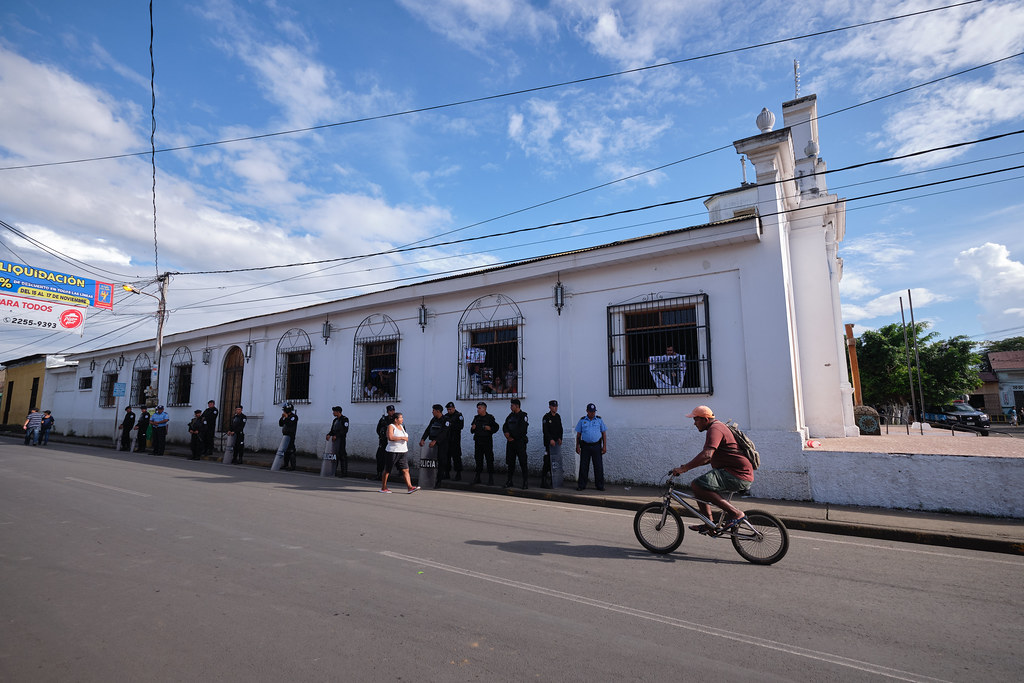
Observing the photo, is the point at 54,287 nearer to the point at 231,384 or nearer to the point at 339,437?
the point at 231,384

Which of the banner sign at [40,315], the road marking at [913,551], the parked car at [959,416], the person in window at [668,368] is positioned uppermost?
the banner sign at [40,315]

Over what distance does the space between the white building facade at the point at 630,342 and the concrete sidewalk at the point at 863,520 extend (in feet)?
2.51

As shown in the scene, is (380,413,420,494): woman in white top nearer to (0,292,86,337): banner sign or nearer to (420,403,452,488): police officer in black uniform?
(420,403,452,488): police officer in black uniform

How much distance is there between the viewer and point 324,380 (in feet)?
57.3

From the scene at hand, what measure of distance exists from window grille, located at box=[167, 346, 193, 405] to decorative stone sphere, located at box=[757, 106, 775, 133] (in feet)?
74.1

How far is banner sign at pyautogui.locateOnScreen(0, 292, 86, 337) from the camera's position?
1819cm

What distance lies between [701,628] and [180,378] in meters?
25.2

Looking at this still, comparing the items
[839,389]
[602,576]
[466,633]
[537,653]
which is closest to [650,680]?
[537,653]

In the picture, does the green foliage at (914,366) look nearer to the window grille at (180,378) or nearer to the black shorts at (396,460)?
the black shorts at (396,460)

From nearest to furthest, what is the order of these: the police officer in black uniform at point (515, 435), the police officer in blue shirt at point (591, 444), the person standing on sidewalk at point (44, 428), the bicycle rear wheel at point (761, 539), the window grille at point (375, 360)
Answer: the bicycle rear wheel at point (761, 539) < the police officer in blue shirt at point (591, 444) < the police officer in black uniform at point (515, 435) < the window grille at point (375, 360) < the person standing on sidewalk at point (44, 428)

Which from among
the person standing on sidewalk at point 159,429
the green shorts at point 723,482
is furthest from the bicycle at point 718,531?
the person standing on sidewalk at point 159,429

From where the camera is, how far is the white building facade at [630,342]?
402 inches

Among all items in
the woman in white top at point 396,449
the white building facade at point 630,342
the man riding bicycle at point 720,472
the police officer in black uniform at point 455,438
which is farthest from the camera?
the police officer in black uniform at point 455,438

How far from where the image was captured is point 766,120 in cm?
1221
